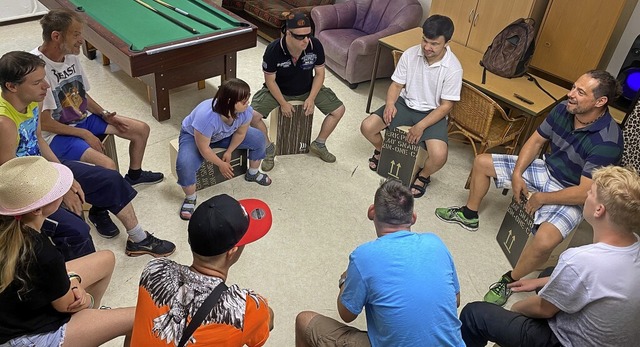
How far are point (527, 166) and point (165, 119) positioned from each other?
270 centimetres

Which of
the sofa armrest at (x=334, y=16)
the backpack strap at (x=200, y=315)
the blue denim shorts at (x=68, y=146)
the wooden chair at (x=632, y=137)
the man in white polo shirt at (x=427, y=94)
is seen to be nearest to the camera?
the backpack strap at (x=200, y=315)

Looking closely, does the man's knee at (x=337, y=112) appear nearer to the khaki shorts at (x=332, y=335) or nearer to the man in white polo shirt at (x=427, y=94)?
the man in white polo shirt at (x=427, y=94)

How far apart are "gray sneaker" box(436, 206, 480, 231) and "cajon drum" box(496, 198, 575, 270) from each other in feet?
0.60

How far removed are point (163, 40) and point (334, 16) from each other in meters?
1.88

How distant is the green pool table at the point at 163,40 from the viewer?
3.55m

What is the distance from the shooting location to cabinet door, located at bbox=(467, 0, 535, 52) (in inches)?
153

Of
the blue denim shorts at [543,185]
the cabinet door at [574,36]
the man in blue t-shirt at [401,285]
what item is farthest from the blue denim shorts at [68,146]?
the cabinet door at [574,36]

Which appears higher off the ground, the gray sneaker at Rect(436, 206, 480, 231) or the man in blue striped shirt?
the man in blue striped shirt

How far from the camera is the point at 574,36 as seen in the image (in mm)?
3758

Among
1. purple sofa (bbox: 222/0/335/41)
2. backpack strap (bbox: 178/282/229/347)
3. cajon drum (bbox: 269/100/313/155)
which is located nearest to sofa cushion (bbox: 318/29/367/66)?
purple sofa (bbox: 222/0/335/41)

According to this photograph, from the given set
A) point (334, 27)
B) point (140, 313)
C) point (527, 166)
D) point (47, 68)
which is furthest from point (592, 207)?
point (334, 27)

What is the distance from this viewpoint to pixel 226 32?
12.7 feet

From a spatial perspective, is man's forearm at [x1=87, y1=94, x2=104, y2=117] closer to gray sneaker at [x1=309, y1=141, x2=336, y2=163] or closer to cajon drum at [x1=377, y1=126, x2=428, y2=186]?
gray sneaker at [x1=309, y1=141, x2=336, y2=163]

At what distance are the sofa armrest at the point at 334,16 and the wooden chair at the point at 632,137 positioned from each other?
109 inches
